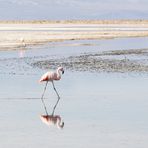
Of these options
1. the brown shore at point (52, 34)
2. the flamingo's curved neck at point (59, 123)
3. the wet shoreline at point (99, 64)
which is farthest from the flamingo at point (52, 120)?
the brown shore at point (52, 34)

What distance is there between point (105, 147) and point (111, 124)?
6.40 feet

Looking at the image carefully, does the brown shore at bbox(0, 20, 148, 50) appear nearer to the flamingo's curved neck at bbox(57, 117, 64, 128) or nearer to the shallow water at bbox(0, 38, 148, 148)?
the shallow water at bbox(0, 38, 148, 148)

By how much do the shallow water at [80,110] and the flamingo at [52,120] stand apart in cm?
11

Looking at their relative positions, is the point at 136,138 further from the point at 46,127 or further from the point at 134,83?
the point at 134,83

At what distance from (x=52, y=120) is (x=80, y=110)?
1167mm

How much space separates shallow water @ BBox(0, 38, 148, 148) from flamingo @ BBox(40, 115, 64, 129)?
0.38ft

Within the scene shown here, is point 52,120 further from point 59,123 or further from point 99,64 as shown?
point 99,64

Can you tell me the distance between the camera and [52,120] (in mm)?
12820

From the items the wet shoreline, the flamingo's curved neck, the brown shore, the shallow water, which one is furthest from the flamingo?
the brown shore

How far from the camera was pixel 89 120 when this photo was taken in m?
12.6

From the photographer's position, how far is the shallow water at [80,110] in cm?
1076

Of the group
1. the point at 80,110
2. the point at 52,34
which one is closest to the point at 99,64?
the point at 80,110

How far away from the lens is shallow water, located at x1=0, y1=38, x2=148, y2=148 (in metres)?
10.8

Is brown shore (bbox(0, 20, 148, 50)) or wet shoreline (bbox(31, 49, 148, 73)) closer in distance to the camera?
wet shoreline (bbox(31, 49, 148, 73))
